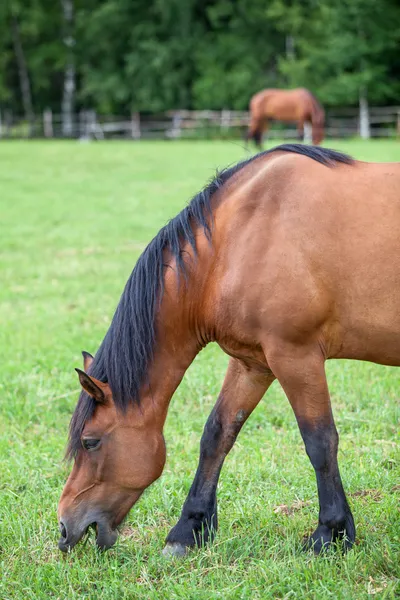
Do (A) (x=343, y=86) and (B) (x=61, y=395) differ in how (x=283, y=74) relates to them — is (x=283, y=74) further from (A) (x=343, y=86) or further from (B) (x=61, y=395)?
(B) (x=61, y=395)

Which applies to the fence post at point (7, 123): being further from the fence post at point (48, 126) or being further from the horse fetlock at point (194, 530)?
the horse fetlock at point (194, 530)

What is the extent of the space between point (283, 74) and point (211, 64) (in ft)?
12.0

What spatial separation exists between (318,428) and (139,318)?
0.78 metres

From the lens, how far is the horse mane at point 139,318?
2930 millimetres

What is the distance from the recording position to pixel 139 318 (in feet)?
9.71

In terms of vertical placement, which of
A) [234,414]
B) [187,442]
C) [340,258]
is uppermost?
[340,258]

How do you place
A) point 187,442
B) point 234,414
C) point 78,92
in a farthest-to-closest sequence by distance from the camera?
point 78,92, point 187,442, point 234,414

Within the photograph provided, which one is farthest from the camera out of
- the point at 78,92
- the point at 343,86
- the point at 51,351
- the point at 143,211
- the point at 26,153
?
the point at 78,92

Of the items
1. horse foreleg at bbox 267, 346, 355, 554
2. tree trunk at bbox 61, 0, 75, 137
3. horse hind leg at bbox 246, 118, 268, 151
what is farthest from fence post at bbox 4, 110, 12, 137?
horse foreleg at bbox 267, 346, 355, 554

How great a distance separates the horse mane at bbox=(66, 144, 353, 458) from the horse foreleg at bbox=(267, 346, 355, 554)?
494 millimetres

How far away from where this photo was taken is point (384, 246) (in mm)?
2873

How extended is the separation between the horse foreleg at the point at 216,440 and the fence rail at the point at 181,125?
29.9m

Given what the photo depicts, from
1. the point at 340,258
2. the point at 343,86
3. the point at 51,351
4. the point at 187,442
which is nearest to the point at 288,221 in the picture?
the point at 340,258

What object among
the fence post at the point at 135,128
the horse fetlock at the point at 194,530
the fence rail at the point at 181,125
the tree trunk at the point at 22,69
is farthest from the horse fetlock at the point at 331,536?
the tree trunk at the point at 22,69
